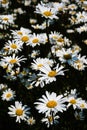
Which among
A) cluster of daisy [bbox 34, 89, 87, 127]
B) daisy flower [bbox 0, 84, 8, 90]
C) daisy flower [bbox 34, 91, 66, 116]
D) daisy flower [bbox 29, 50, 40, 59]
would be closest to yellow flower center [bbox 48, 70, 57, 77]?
cluster of daisy [bbox 34, 89, 87, 127]

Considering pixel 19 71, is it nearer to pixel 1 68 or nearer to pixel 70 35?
pixel 1 68

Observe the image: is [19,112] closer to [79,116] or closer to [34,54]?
[79,116]

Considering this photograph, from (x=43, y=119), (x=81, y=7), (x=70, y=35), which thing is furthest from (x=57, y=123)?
(x=81, y=7)

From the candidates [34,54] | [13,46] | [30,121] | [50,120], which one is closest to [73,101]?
[50,120]

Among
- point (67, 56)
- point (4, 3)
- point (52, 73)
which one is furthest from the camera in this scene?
point (4, 3)

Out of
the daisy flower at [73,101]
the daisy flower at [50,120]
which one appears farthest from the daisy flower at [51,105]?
the daisy flower at [73,101]

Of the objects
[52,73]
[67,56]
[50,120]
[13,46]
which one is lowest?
[50,120]

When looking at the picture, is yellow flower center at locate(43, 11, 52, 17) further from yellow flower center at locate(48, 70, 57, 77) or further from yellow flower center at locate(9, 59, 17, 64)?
yellow flower center at locate(48, 70, 57, 77)

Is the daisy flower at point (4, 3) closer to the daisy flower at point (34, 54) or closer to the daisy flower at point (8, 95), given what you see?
the daisy flower at point (34, 54)
